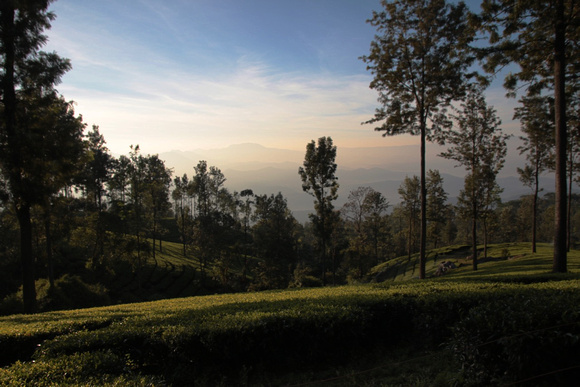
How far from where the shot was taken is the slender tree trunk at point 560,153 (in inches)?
536

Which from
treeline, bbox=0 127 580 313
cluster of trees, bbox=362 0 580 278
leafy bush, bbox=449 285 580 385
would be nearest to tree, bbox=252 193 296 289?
treeline, bbox=0 127 580 313

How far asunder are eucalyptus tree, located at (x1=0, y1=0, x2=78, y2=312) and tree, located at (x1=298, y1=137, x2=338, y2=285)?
20238 millimetres

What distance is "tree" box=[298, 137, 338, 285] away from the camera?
30.2 metres

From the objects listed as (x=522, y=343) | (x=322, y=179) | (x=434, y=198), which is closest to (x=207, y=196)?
(x=322, y=179)

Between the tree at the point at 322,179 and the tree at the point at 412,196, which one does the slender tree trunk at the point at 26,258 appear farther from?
the tree at the point at 412,196

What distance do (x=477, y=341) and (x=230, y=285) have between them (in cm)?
4006

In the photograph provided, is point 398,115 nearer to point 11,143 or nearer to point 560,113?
point 560,113

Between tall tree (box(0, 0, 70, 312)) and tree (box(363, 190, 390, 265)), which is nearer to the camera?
tall tree (box(0, 0, 70, 312))

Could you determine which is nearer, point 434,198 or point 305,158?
point 305,158

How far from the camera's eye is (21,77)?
14.5 meters

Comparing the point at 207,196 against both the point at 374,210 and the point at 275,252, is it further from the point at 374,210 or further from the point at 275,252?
the point at 374,210

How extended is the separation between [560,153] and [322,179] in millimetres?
19070

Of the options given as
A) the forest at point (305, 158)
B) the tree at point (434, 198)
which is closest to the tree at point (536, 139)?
the forest at point (305, 158)

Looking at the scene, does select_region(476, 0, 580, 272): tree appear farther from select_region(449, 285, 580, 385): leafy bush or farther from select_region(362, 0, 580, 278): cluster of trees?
select_region(449, 285, 580, 385): leafy bush
